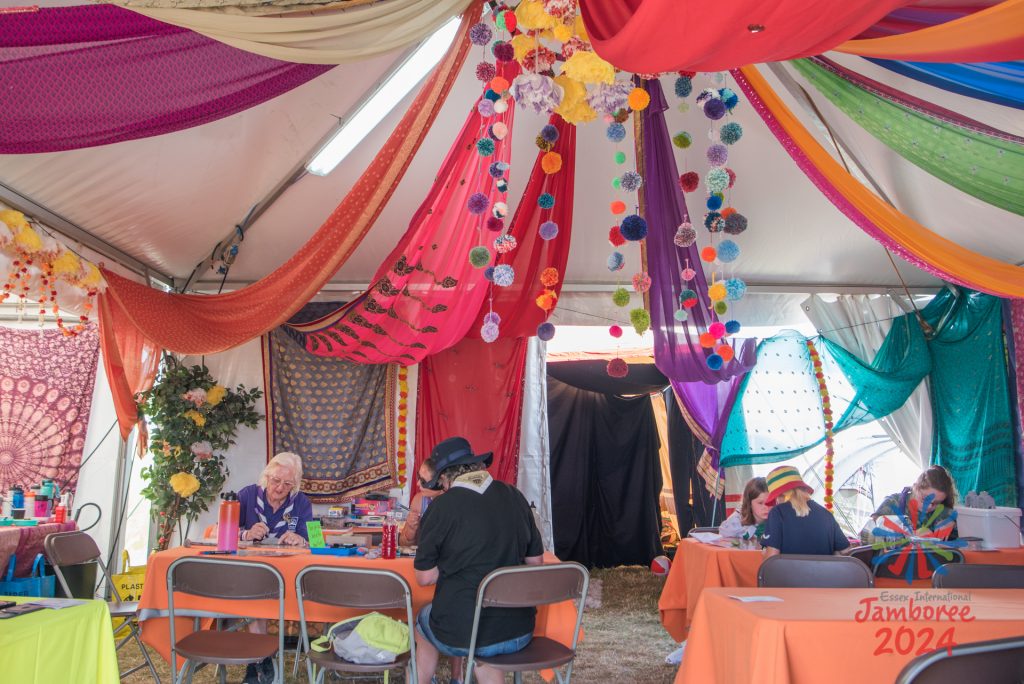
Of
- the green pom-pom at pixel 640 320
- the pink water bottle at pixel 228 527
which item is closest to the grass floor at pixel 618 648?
the pink water bottle at pixel 228 527

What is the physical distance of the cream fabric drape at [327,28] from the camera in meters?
2.03

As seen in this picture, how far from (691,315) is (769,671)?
8.65 feet

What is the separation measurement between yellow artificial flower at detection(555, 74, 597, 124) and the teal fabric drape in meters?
4.26

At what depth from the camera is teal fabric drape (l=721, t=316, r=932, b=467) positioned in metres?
6.45

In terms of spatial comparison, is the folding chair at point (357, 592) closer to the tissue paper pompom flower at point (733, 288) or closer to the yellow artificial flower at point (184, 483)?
the tissue paper pompom flower at point (733, 288)

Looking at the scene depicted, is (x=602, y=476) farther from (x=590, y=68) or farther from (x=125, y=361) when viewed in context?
(x=590, y=68)

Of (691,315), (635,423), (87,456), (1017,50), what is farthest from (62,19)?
(635,423)

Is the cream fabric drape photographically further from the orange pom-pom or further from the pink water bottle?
the pink water bottle

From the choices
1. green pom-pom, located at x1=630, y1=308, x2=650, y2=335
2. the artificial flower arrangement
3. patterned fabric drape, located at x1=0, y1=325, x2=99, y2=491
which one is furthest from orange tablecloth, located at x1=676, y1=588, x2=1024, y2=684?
patterned fabric drape, located at x1=0, y1=325, x2=99, y2=491

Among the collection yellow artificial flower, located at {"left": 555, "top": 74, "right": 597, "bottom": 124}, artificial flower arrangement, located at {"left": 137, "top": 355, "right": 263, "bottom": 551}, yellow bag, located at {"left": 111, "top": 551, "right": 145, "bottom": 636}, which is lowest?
yellow bag, located at {"left": 111, "top": 551, "right": 145, "bottom": 636}

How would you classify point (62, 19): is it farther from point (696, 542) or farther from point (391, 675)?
point (696, 542)

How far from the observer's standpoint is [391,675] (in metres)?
4.32

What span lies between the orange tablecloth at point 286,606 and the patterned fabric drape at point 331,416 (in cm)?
258

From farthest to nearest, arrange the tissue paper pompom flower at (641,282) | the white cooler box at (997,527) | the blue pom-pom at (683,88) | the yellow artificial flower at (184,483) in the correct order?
the yellow artificial flower at (184,483), the white cooler box at (997,527), the tissue paper pompom flower at (641,282), the blue pom-pom at (683,88)
